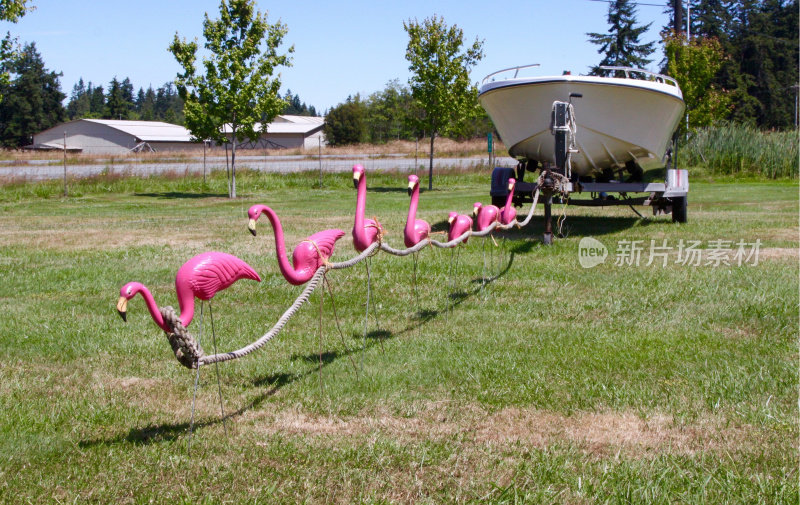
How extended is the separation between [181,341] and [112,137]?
7384 cm

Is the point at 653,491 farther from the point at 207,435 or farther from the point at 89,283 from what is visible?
the point at 89,283

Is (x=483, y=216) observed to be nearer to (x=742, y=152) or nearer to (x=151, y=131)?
(x=742, y=152)

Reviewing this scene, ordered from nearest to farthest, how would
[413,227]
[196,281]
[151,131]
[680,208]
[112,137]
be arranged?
[196,281] < [413,227] < [680,208] < [112,137] < [151,131]

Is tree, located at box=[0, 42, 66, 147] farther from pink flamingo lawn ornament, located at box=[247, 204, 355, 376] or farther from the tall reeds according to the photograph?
pink flamingo lawn ornament, located at box=[247, 204, 355, 376]

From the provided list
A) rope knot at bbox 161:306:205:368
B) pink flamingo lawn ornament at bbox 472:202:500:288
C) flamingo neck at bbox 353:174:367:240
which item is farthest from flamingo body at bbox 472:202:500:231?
rope knot at bbox 161:306:205:368

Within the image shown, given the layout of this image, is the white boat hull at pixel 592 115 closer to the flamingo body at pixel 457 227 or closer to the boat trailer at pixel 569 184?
the boat trailer at pixel 569 184

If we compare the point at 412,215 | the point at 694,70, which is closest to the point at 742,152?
the point at 694,70

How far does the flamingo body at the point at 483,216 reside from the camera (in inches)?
294

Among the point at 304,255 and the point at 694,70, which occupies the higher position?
the point at 694,70

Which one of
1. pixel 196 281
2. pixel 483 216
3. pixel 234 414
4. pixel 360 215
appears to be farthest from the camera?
pixel 483 216

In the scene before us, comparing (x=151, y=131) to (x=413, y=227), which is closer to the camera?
(x=413, y=227)

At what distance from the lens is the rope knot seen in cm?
364

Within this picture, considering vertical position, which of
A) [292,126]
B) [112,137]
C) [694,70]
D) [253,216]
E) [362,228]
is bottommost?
[362,228]

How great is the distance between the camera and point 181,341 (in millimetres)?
3730
